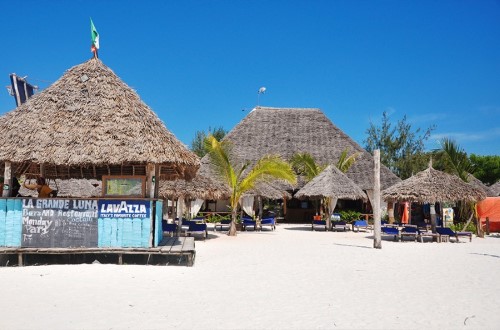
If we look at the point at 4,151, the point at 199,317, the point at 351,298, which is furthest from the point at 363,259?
the point at 4,151

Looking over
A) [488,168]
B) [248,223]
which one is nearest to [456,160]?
[248,223]

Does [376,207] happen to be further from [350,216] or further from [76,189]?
[76,189]

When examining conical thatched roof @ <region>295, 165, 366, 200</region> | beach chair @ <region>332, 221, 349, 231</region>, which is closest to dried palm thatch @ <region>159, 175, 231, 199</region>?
conical thatched roof @ <region>295, 165, 366, 200</region>

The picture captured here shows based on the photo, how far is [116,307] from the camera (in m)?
5.33

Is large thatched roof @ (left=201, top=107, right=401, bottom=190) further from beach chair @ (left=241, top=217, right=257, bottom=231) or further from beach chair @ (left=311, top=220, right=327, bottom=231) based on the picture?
beach chair @ (left=241, top=217, right=257, bottom=231)

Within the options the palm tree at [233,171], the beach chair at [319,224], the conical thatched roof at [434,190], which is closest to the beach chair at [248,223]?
the palm tree at [233,171]

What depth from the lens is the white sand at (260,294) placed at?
482cm

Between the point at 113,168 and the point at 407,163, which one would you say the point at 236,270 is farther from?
the point at 407,163

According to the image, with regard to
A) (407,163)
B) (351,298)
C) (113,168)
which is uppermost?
(407,163)

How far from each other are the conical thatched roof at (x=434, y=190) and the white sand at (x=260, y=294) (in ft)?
16.1

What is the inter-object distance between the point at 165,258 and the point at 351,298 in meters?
4.14

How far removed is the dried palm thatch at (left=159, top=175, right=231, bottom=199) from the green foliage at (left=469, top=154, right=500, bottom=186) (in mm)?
30439

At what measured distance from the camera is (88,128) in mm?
8992

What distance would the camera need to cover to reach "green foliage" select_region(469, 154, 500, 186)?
37.3 meters
